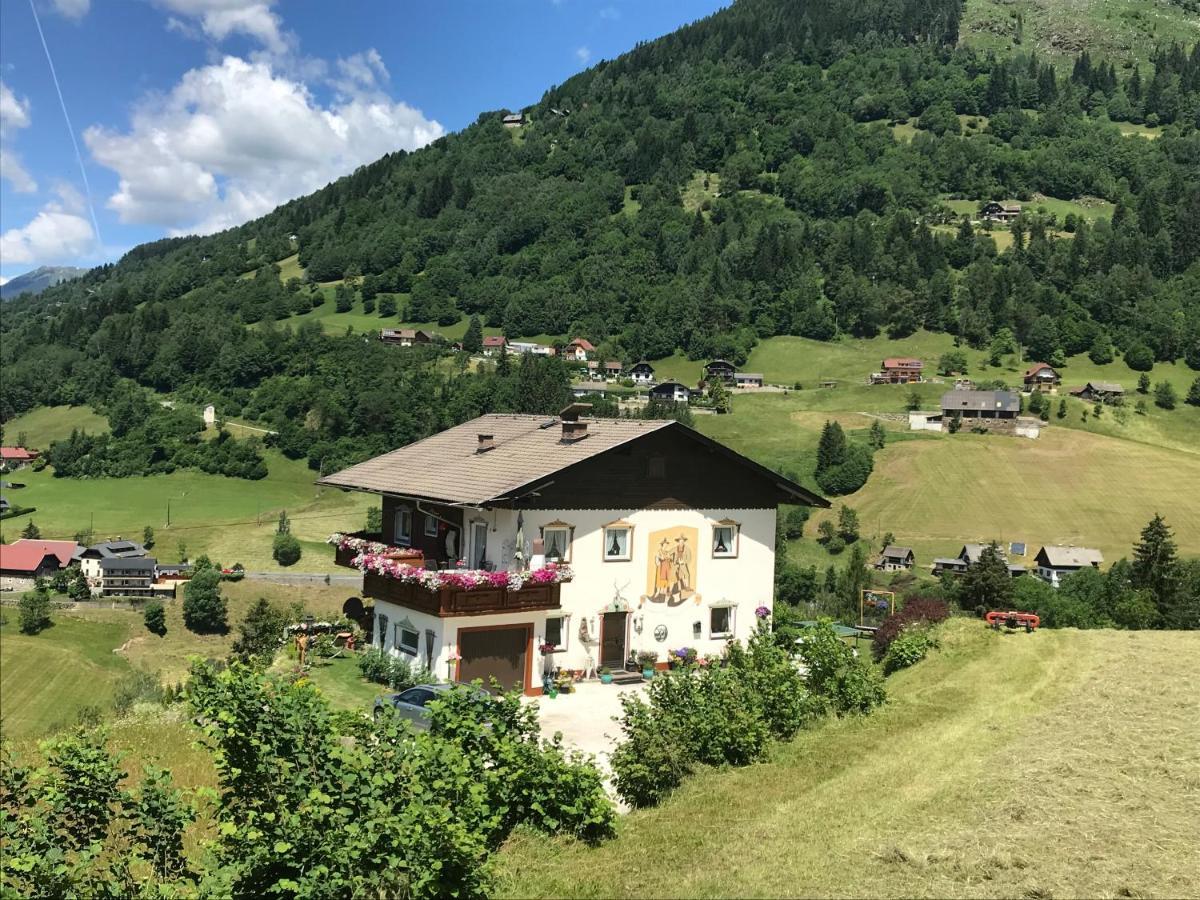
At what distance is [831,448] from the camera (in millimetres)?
131500

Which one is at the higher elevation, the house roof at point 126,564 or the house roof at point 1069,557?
the house roof at point 1069,557

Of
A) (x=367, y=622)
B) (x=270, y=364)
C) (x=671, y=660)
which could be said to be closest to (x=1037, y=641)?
(x=671, y=660)

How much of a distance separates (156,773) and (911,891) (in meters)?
7.76

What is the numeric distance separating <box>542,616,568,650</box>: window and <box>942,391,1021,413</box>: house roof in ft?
424

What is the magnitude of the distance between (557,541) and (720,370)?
16295 centimetres

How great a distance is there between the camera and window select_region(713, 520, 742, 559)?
30.7 metres

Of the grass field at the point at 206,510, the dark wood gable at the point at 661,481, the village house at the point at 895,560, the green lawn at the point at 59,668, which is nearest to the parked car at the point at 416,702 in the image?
the dark wood gable at the point at 661,481

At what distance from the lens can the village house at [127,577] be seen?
106938 millimetres

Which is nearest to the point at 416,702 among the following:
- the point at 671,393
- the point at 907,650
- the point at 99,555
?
the point at 907,650

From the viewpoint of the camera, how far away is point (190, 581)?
101 metres

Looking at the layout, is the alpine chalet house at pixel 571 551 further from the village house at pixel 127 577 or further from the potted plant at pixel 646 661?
the village house at pixel 127 577

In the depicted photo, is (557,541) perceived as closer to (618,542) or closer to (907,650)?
(618,542)

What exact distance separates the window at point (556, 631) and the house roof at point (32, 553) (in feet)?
341

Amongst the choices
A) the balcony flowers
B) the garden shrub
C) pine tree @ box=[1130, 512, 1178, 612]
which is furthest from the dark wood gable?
pine tree @ box=[1130, 512, 1178, 612]
